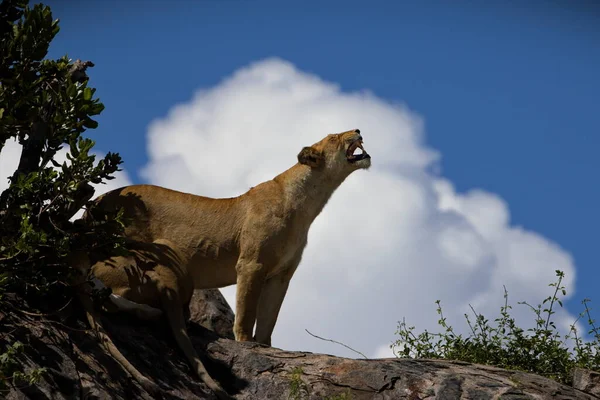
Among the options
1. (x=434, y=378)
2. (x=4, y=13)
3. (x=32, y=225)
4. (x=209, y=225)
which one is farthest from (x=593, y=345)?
(x=4, y=13)

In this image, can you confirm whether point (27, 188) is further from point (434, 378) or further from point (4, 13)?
point (434, 378)

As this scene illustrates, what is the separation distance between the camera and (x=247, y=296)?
1295 cm

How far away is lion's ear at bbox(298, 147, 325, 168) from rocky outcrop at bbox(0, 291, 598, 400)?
3583 millimetres

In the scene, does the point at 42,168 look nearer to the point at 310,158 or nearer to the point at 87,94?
the point at 87,94

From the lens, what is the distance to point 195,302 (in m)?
15.8

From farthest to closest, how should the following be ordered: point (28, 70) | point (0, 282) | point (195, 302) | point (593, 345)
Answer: point (195, 302)
point (593, 345)
point (28, 70)
point (0, 282)

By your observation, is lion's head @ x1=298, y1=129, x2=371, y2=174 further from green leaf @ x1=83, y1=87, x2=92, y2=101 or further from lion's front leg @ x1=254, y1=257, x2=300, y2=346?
green leaf @ x1=83, y1=87, x2=92, y2=101

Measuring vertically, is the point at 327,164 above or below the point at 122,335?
above

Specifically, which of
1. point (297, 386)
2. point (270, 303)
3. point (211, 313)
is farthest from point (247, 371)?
point (211, 313)

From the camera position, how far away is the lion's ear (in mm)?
14336

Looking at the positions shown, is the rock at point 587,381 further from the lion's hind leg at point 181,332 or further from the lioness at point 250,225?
the lion's hind leg at point 181,332

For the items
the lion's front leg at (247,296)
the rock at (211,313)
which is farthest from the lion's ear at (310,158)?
the rock at (211,313)

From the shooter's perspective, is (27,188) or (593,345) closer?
(27,188)

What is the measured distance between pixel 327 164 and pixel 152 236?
2923 mm
